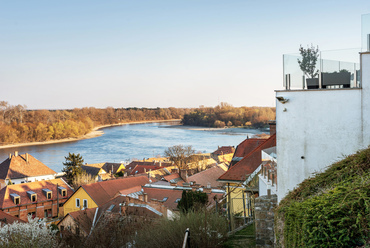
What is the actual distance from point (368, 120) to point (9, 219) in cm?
1684

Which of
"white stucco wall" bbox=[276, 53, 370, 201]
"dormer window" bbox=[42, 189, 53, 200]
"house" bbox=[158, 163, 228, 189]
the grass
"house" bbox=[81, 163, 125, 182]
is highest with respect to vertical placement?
"white stucco wall" bbox=[276, 53, 370, 201]

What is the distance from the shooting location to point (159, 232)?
671 cm

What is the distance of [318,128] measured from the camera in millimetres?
5902

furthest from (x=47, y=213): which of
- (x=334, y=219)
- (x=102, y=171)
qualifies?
(x=334, y=219)

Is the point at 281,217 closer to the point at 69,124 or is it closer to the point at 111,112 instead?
the point at 69,124

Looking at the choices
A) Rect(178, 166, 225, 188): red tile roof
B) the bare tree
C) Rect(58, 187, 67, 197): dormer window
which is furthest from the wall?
the bare tree

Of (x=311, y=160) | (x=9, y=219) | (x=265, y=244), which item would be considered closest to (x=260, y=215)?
(x=265, y=244)

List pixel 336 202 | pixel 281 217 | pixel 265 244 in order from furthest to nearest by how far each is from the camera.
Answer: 1. pixel 265 244
2. pixel 281 217
3. pixel 336 202

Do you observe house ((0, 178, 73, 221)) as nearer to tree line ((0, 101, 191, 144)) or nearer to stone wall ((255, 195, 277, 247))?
stone wall ((255, 195, 277, 247))

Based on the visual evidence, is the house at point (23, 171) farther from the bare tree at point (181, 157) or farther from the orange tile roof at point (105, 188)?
the orange tile roof at point (105, 188)

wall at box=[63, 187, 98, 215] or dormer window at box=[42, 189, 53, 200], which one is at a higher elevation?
wall at box=[63, 187, 98, 215]

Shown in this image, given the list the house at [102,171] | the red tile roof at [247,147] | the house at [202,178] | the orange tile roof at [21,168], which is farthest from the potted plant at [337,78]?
the orange tile roof at [21,168]

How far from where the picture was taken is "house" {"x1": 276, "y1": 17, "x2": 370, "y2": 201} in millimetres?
5570

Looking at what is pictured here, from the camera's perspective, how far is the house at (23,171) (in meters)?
34.0
